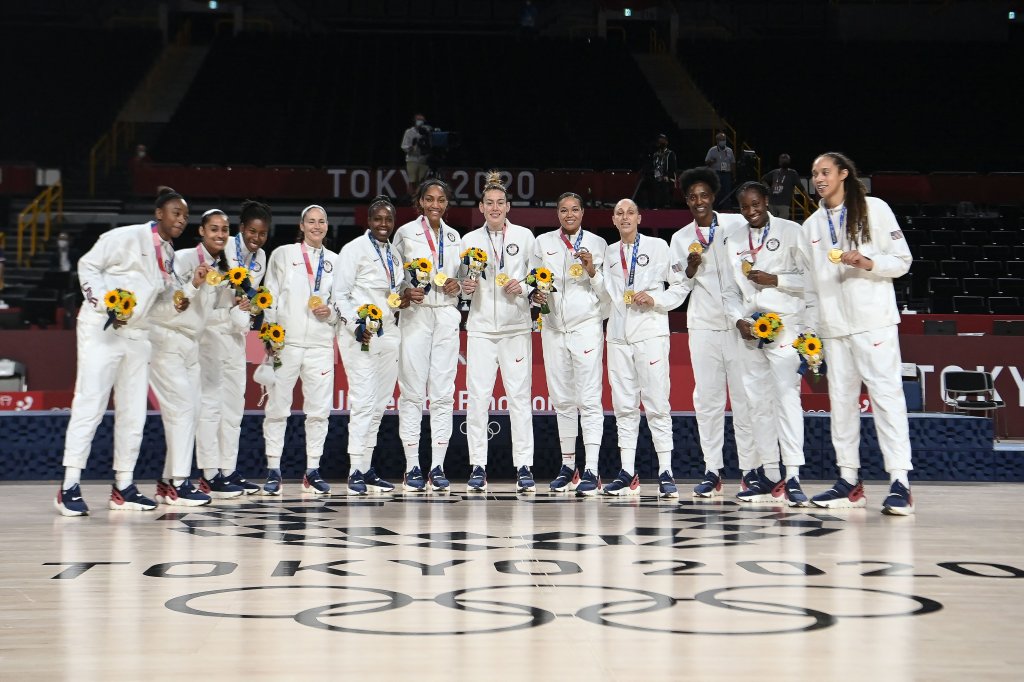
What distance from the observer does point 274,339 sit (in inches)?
328

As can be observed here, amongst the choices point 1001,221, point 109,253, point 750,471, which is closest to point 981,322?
point 1001,221

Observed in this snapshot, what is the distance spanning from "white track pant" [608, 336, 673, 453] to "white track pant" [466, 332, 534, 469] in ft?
2.26

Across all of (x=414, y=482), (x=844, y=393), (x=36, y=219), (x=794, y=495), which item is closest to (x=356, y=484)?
(x=414, y=482)

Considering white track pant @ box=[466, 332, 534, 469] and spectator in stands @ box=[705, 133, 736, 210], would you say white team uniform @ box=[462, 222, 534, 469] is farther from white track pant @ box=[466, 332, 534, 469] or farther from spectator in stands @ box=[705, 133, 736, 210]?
spectator in stands @ box=[705, 133, 736, 210]

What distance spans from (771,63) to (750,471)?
22.1m

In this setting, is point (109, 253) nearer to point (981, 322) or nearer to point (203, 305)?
point (203, 305)

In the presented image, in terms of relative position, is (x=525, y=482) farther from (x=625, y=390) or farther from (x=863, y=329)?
(x=863, y=329)

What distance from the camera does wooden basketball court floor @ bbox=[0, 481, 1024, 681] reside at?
3299mm

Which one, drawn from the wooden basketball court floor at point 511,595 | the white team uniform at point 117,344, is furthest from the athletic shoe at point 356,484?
the white team uniform at point 117,344

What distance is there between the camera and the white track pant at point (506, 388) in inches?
340

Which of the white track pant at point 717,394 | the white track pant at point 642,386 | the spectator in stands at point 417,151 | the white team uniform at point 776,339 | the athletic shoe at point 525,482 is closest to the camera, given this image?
the white team uniform at point 776,339

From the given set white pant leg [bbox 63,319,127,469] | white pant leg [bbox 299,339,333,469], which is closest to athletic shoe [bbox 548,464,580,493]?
white pant leg [bbox 299,339,333,469]

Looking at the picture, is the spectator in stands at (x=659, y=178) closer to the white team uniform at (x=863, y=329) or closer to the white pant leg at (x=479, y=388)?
the white pant leg at (x=479, y=388)

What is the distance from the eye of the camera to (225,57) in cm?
2788
